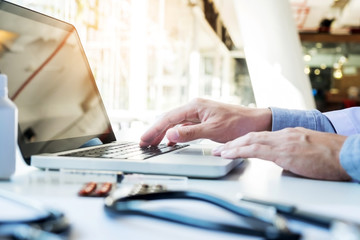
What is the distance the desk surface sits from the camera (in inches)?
13.1

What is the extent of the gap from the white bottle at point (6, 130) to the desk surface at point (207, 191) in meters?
0.03

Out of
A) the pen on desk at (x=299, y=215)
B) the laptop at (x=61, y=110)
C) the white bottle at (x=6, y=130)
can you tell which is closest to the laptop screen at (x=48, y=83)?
the laptop at (x=61, y=110)

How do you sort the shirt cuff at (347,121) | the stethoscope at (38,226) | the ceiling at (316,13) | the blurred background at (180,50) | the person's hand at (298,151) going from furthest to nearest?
the ceiling at (316,13), the blurred background at (180,50), the shirt cuff at (347,121), the person's hand at (298,151), the stethoscope at (38,226)

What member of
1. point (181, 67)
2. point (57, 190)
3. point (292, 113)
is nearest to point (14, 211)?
point (57, 190)

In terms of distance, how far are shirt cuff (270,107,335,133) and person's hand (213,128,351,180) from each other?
9.5 inches

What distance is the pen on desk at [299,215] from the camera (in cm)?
33

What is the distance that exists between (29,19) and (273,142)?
0.51 meters

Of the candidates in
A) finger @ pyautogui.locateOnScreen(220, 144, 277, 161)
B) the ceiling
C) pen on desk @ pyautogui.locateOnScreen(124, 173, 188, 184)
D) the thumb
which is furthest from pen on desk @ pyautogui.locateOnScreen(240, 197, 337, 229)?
the ceiling

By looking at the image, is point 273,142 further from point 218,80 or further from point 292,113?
point 218,80

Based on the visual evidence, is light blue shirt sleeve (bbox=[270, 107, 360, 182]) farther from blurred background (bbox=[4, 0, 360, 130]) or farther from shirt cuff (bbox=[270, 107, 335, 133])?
blurred background (bbox=[4, 0, 360, 130])

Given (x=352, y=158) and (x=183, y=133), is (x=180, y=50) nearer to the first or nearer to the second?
(x=183, y=133)

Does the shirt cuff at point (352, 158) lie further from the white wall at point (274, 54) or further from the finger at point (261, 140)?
the white wall at point (274, 54)

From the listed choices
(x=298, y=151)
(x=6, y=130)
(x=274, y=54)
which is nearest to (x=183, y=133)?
(x=298, y=151)

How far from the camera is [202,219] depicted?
0.36 m
